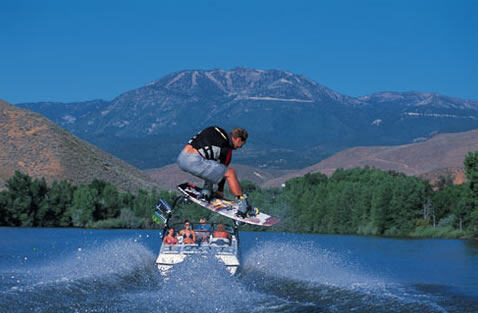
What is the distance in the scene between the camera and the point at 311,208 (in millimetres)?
84938

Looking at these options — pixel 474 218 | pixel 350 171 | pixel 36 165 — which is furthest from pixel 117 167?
pixel 474 218

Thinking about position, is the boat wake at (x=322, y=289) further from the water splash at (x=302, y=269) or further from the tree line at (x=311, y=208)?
the tree line at (x=311, y=208)

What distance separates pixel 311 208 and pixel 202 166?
226ft

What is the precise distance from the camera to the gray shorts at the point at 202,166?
1678 cm

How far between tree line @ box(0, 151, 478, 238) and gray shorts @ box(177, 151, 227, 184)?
54.7m

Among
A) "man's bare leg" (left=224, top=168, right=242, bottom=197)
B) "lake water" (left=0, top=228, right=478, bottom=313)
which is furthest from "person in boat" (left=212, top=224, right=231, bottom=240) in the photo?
"man's bare leg" (left=224, top=168, right=242, bottom=197)

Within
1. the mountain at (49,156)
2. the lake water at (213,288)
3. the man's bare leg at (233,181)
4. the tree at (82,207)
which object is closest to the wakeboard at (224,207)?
the man's bare leg at (233,181)

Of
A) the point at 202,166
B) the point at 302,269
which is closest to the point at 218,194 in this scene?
the point at 202,166

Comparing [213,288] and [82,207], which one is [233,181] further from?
[82,207]

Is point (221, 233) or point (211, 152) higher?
point (211, 152)

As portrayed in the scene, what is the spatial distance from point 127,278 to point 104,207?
70.2m

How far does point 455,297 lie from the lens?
72.9 feet

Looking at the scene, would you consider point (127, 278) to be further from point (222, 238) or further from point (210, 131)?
point (210, 131)

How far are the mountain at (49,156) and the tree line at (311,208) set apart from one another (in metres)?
35.1
